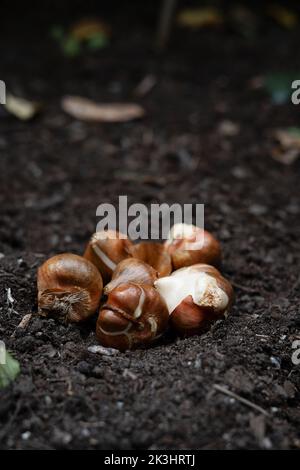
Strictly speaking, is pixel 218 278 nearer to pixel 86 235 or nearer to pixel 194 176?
pixel 86 235

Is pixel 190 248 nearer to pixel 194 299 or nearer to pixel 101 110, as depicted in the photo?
pixel 194 299

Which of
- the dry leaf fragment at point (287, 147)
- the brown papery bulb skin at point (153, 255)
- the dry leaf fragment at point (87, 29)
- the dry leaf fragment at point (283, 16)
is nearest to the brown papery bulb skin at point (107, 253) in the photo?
the brown papery bulb skin at point (153, 255)

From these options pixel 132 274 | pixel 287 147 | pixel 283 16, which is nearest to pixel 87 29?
pixel 283 16

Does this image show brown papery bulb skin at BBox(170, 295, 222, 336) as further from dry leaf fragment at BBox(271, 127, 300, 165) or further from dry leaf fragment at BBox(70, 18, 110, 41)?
dry leaf fragment at BBox(70, 18, 110, 41)

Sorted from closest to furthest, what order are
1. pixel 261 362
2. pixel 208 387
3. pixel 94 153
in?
1. pixel 208 387
2. pixel 261 362
3. pixel 94 153

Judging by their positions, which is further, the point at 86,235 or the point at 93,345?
the point at 86,235
